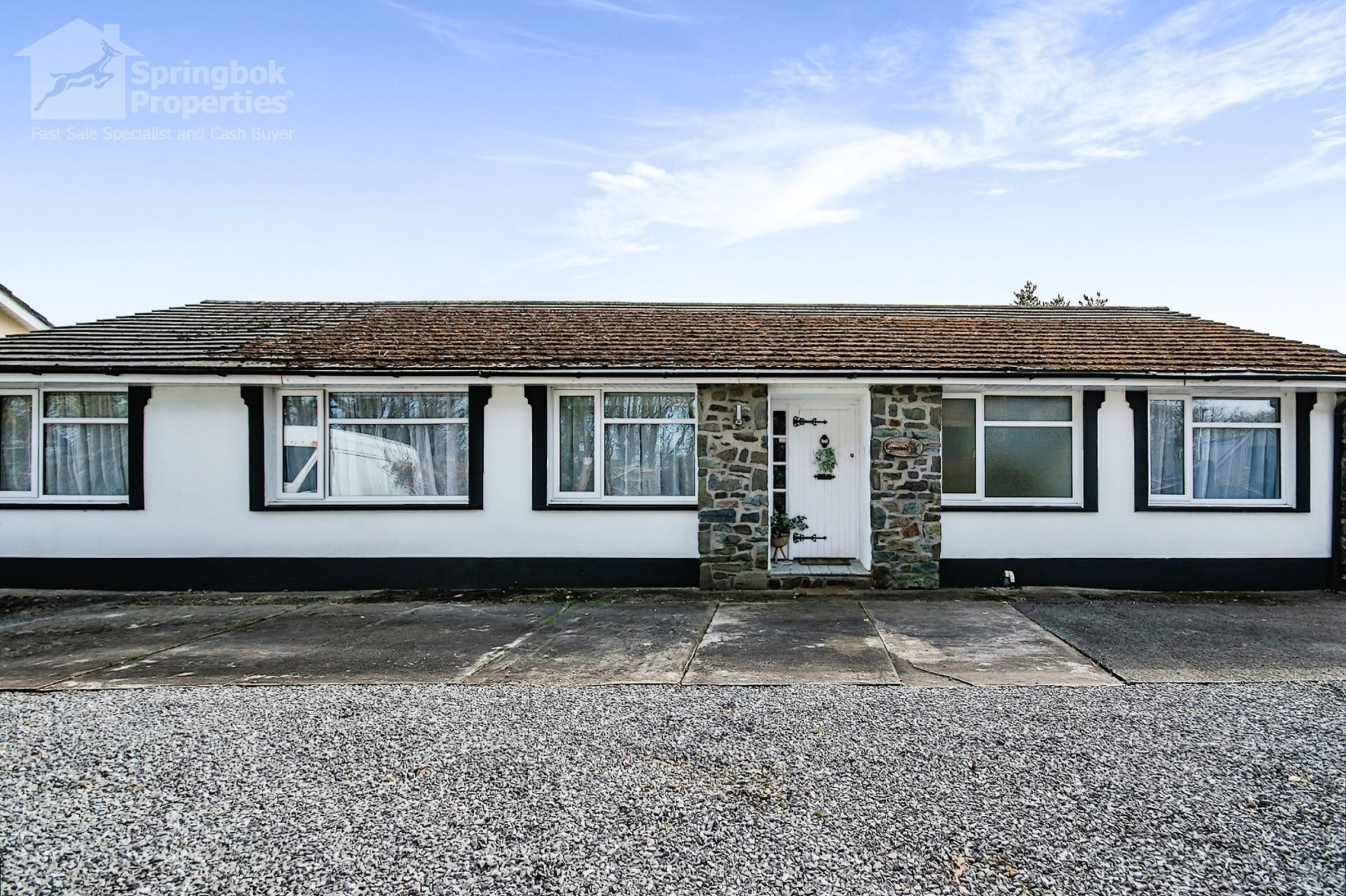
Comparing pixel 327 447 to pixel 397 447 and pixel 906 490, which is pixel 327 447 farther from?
pixel 906 490

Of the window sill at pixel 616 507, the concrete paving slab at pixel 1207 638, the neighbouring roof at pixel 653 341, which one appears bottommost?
the concrete paving slab at pixel 1207 638

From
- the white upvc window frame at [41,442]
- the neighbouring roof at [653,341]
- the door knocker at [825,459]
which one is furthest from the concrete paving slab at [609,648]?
the white upvc window frame at [41,442]

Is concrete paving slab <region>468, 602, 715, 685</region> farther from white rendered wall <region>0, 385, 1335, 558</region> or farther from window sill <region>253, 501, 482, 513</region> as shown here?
window sill <region>253, 501, 482, 513</region>

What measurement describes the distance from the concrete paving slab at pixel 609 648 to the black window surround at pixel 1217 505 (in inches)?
234

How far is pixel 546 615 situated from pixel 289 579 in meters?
3.86

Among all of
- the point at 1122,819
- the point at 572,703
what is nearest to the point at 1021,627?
the point at 1122,819

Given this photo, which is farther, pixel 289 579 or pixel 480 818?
pixel 289 579

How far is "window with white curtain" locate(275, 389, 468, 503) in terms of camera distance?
8.98 meters

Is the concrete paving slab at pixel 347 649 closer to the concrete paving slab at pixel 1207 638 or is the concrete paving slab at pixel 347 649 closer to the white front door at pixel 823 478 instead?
the white front door at pixel 823 478

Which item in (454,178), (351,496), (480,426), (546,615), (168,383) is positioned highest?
(454,178)

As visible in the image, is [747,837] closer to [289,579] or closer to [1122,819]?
[1122,819]

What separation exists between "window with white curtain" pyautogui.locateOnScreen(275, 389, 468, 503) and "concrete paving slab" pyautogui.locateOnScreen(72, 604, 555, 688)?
5.65 feet

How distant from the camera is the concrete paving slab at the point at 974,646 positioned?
17.5 ft

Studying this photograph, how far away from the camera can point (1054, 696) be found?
4891mm
